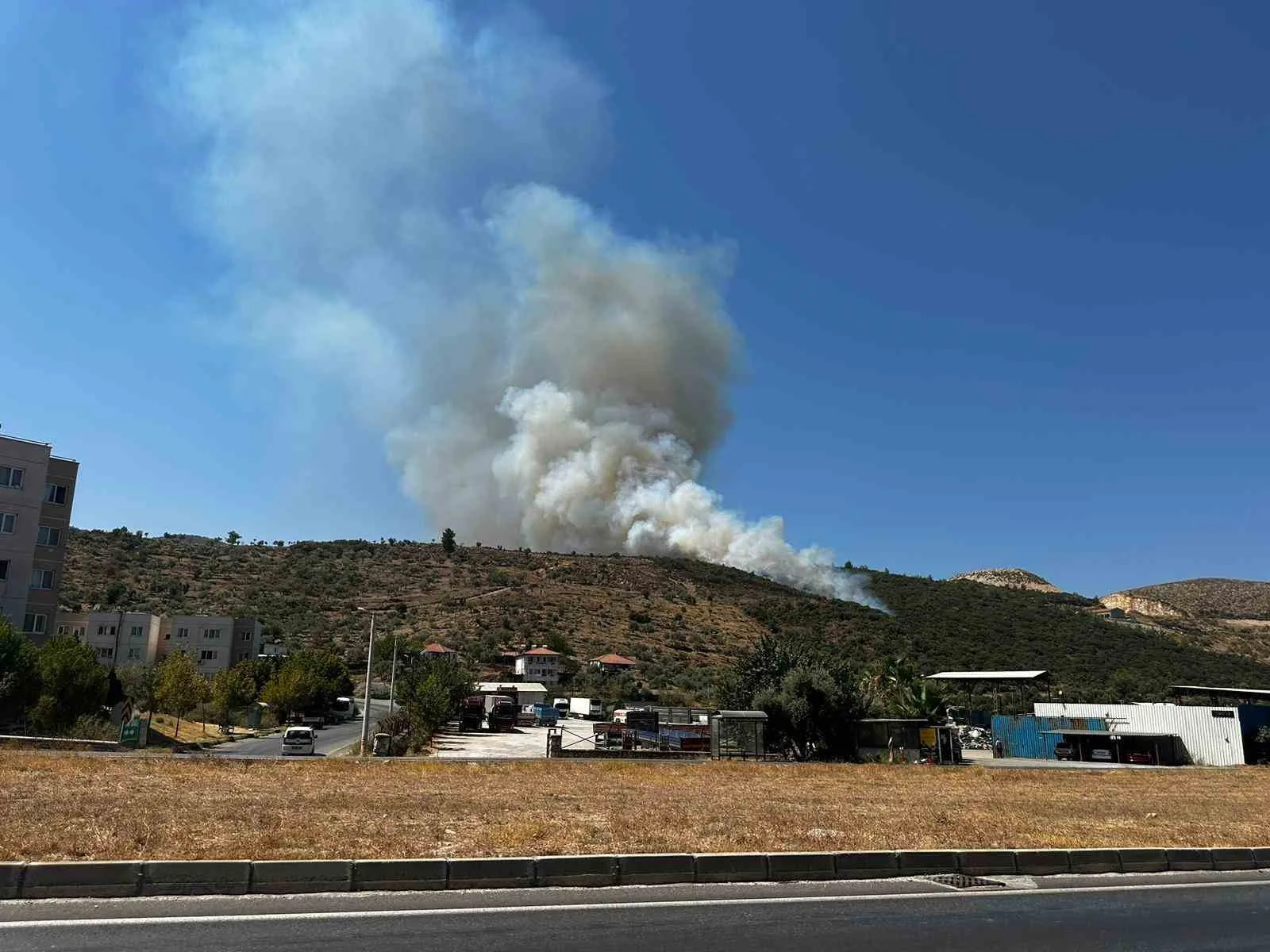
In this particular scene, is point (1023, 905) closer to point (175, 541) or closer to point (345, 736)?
point (345, 736)

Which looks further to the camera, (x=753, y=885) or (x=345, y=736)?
(x=345, y=736)

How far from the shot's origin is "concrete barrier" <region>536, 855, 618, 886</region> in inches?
414

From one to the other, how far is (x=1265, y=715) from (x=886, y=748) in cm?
2261

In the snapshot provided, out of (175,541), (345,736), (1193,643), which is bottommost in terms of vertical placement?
(345,736)

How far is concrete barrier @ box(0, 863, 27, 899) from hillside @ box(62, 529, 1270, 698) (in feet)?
208

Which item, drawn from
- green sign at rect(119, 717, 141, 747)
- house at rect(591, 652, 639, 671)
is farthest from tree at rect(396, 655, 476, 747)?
house at rect(591, 652, 639, 671)

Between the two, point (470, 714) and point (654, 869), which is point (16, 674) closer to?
point (470, 714)

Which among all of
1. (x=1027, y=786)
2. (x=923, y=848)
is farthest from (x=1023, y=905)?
(x=1027, y=786)

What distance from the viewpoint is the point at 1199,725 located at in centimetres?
4375

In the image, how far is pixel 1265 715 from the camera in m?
44.2

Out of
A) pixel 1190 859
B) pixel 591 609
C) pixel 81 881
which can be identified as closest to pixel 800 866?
pixel 1190 859

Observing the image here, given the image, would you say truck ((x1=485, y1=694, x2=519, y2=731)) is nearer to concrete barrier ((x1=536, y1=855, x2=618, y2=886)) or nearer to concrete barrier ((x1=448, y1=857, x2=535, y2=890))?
concrete barrier ((x1=536, y1=855, x2=618, y2=886))

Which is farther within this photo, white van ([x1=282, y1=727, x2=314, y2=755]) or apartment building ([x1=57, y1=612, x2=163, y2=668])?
apartment building ([x1=57, y1=612, x2=163, y2=668])

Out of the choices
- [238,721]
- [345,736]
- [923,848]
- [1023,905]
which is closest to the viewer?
[1023,905]
